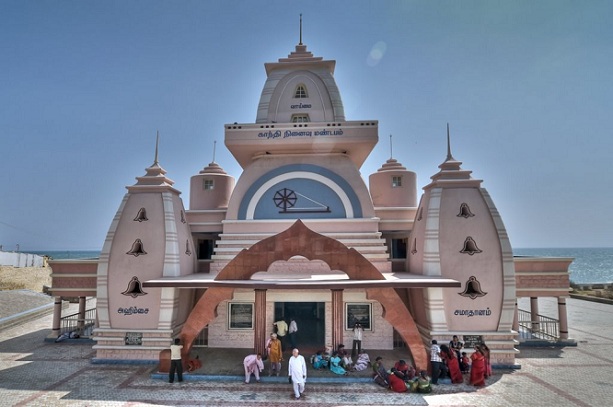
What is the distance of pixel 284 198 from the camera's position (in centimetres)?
→ 1750

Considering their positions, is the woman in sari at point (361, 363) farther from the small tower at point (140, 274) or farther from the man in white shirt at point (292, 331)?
the small tower at point (140, 274)

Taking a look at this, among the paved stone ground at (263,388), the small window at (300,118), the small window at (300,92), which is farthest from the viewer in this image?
the small window at (300,92)

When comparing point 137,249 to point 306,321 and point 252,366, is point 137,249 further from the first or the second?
point 306,321

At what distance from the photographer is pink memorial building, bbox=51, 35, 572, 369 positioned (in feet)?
41.9

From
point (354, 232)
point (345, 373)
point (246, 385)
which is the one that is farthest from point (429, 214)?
point (246, 385)

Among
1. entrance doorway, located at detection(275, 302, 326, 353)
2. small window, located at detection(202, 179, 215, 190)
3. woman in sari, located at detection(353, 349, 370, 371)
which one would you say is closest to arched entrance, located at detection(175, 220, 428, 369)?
woman in sari, located at detection(353, 349, 370, 371)

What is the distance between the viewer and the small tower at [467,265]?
13.8 meters

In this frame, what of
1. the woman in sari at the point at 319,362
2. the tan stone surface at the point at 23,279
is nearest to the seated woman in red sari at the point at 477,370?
the woman in sari at the point at 319,362

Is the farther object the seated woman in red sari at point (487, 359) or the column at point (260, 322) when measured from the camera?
the column at point (260, 322)

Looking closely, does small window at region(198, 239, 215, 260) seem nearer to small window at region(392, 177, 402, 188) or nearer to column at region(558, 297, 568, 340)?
small window at region(392, 177, 402, 188)

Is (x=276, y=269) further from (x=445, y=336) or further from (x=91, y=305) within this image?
(x=91, y=305)

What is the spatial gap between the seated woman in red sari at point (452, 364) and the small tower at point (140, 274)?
10576mm

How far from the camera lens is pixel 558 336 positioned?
17.5 meters

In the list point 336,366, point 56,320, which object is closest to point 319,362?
point 336,366
